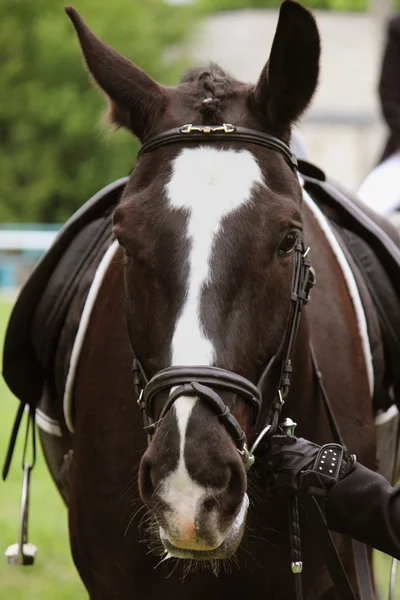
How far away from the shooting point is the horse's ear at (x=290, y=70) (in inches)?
115

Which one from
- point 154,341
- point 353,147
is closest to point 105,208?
point 154,341

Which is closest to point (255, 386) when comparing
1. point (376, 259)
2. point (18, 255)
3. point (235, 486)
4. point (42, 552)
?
point (235, 486)

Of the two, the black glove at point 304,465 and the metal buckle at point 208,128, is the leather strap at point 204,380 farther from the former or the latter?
the metal buckle at point 208,128

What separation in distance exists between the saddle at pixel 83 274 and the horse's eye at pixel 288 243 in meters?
1.08

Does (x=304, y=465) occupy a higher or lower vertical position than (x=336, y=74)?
lower

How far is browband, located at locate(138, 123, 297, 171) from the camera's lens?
2969 millimetres

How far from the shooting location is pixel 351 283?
12.3ft

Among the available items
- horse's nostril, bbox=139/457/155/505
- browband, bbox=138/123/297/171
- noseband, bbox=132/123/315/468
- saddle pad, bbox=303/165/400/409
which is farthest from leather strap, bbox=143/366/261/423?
saddle pad, bbox=303/165/400/409

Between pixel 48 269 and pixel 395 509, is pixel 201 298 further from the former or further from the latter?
pixel 48 269

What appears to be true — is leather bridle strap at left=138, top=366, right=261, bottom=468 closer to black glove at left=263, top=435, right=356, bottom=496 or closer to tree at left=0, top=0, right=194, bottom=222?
black glove at left=263, top=435, right=356, bottom=496

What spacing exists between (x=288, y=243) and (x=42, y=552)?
427 centimetres

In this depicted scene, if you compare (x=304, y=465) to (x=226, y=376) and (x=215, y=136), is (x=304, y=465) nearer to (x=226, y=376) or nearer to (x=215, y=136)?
(x=226, y=376)

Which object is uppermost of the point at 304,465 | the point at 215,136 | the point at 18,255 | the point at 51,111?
the point at 51,111

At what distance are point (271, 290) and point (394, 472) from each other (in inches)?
75.5
